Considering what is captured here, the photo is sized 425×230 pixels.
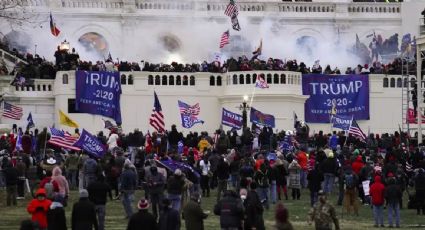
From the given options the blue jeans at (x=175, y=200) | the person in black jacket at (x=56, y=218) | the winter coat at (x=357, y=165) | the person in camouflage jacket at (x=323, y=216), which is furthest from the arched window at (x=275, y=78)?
the person in black jacket at (x=56, y=218)

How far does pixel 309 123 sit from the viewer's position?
66500mm

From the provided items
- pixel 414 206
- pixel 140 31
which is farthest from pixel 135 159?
pixel 140 31

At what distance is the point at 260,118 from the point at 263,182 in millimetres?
18223

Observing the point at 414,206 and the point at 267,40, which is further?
the point at 267,40

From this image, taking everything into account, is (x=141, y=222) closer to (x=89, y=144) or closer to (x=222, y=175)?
(x=222, y=175)

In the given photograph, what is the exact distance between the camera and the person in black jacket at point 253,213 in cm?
3098

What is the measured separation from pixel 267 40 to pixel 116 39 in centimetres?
847

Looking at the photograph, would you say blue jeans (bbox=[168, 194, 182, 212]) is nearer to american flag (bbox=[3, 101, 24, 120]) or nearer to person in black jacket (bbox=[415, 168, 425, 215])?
person in black jacket (bbox=[415, 168, 425, 215])

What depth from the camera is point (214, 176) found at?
45625 mm

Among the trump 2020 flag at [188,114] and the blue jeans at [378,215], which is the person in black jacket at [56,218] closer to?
the blue jeans at [378,215]

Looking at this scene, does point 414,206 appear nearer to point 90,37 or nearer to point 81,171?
point 81,171

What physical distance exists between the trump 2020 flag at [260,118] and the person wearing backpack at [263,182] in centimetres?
1603

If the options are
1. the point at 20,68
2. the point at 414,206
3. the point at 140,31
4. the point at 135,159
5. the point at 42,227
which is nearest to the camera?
the point at 42,227

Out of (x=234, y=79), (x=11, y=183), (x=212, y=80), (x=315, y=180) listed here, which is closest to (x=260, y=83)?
(x=234, y=79)
